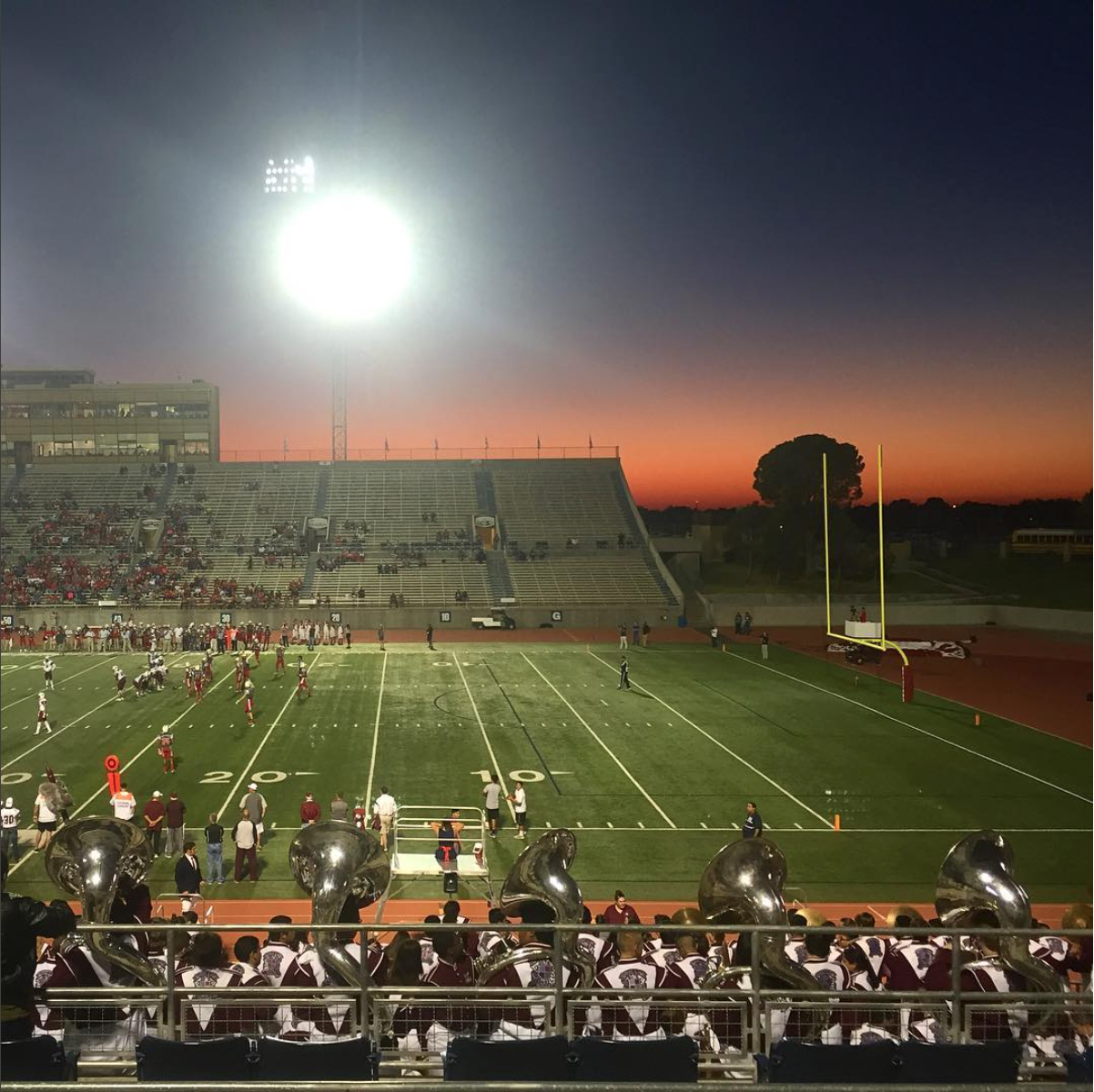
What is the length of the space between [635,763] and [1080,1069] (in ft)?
47.9

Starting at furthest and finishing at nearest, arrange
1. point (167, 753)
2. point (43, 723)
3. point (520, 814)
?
point (43, 723)
point (167, 753)
point (520, 814)

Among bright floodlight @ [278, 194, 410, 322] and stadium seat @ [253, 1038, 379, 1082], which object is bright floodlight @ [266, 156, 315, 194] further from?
stadium seat @ [253, 1038, 379, 1082]

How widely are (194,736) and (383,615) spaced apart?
2036cm

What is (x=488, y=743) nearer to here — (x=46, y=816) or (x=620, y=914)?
(x=46, y=816)

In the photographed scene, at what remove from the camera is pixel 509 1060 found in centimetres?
367

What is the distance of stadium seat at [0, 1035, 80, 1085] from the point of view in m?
3.38

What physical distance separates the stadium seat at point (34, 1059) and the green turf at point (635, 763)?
869 centimetres

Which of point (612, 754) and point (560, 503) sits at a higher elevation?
point (560, 503)

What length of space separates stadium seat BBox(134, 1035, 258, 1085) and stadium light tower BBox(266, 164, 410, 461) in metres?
34.4

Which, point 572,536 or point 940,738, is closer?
point 940,738

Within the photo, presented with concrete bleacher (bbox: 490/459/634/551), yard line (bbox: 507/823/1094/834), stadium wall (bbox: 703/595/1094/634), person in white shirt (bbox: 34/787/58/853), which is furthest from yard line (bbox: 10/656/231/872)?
concrete bleacher (bbox: 490/459/634/551)

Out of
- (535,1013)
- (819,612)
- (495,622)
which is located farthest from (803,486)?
(535,1013)

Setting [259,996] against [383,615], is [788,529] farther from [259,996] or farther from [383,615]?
[259,996]

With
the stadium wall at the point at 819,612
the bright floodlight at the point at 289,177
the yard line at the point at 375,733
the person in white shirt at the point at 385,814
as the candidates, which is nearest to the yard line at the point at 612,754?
the person in white shirt at the point at 385,814
